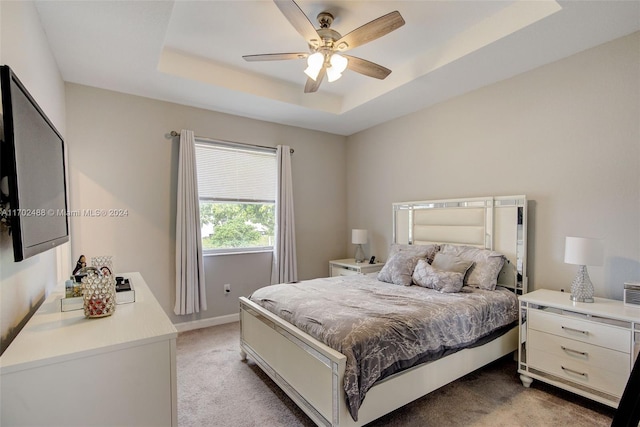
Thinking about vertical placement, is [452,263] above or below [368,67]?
below

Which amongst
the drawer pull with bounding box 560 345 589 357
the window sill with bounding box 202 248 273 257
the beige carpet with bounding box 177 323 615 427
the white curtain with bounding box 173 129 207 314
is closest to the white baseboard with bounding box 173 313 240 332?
the white curtain with bounding box 173 129 207 314

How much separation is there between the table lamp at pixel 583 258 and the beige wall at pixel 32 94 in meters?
3.42

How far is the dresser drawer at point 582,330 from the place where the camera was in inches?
79.9

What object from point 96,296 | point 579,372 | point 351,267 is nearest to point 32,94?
point 96,296

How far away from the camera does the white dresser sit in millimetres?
1040

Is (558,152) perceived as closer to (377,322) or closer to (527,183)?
(527,183)

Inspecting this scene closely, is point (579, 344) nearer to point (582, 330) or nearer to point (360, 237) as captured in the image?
point (582, 330)

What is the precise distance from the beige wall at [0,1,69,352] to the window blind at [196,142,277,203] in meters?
1.55

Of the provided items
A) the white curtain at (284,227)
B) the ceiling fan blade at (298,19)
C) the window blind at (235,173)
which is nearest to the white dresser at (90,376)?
the ceiling fan blade at (298,19)

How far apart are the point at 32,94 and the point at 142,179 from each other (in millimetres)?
1697

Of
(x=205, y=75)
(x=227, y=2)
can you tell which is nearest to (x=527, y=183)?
(x=227, y=2)

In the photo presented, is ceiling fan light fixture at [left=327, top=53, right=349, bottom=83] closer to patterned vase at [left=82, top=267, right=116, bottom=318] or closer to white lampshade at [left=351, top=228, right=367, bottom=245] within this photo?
patterned vase at [left=82, top=267, right=116, bottom=318]

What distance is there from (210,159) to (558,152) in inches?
148

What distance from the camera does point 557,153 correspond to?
9.12 ft
